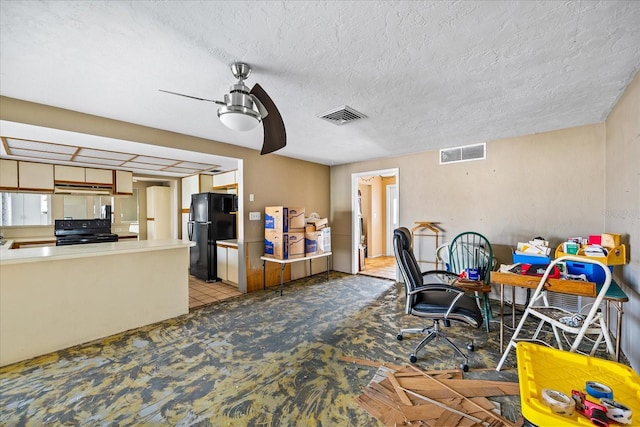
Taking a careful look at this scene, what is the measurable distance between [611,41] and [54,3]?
10.3 feet

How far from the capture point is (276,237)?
4.27 m

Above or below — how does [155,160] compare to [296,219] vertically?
above

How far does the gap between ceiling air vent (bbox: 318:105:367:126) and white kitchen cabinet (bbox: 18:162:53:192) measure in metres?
5.06

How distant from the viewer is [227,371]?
7.14ft

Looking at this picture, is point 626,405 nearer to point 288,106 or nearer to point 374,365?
point 374,365

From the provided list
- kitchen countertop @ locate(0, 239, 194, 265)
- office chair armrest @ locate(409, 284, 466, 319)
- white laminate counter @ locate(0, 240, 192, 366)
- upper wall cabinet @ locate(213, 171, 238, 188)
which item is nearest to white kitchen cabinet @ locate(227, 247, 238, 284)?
white laminate counter @ locate(0, 240, 192, 366)

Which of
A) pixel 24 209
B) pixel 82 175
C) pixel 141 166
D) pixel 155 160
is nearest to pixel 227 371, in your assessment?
pixel 155 160

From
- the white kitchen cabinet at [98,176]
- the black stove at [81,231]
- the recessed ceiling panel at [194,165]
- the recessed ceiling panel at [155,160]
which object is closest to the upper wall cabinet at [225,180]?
the recessed ceiling panel at [194,165]

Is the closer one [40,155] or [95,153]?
[95,153]

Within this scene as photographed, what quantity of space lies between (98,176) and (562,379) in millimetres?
6849

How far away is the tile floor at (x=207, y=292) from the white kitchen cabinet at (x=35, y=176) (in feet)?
9.71

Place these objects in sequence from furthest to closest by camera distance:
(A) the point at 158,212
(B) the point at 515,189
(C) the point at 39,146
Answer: (A) the point at 158,212 < (B) the point at 515,189 < (C) the point at 39,146

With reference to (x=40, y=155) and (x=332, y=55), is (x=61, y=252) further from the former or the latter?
(x=332, y=55)

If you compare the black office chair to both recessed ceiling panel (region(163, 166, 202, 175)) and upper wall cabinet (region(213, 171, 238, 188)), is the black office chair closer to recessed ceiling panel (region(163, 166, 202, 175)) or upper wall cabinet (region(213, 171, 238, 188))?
upper wall cabinet (region(213, 171, 238, 188))
